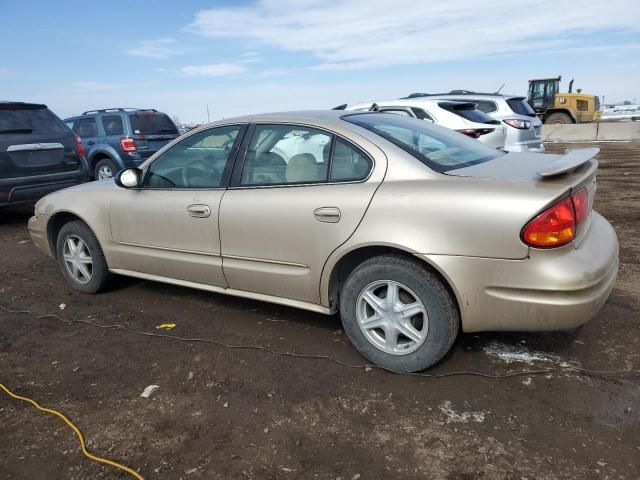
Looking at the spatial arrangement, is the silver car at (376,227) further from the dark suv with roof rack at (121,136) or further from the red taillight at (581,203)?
the dark suv with roof rack at (121,136)

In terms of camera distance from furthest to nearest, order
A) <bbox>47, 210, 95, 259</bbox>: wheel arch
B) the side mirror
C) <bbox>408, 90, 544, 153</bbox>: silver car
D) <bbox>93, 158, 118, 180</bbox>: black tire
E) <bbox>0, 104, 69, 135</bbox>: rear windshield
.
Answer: <bbox>93, 158, 118, 180</bbox>: black tire → <bbox>408, 90, 544, 153</bbox>: silver car → <bbox>0, 104, 69, 135</bbox>: rear windshield → <bbox>47, 210, 95, 259</bbox>: wheel arch → the side mirror

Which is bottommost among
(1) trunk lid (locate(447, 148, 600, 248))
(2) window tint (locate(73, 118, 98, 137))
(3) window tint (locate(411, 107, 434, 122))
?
(1) trunk lid (locate(447, 148, 600, 248))

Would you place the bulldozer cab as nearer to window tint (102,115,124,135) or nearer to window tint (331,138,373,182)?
window tint (102,115,124,135)

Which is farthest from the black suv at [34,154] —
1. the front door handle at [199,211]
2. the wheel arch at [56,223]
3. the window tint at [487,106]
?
the window tint at [487,106]

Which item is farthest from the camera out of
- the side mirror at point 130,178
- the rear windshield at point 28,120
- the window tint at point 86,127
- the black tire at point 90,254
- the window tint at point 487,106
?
the window tint at point 86,127

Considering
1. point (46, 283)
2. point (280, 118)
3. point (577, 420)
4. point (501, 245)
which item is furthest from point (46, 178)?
point (577, 420)

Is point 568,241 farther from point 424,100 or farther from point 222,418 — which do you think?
point 424,100

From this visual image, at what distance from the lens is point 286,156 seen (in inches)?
132

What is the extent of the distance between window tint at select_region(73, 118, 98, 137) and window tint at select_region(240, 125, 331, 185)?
8747mm

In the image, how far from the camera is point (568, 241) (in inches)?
99.0

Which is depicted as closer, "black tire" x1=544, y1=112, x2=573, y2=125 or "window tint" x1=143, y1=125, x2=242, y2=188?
"window tint" x1=143, y1=125, x2=242, y2=188

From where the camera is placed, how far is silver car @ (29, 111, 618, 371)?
2.53 meters

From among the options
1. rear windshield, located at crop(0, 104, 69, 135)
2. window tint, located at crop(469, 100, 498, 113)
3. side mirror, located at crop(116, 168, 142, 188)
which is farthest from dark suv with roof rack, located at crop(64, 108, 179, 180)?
side mirror, located at crop(116, 168, 142, 188)

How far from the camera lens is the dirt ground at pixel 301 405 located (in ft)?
7.45
